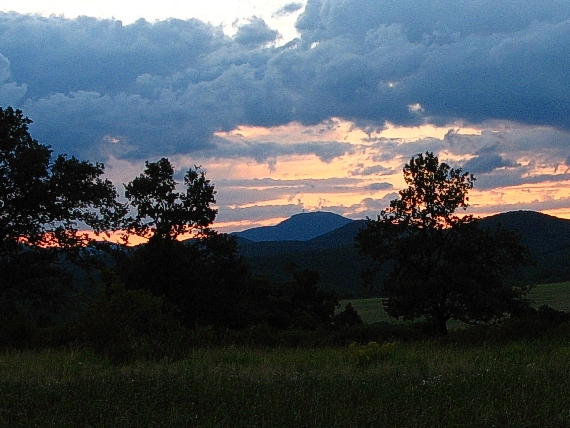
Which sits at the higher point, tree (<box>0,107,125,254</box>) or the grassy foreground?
tree (<box>0,107,125,254</box>)

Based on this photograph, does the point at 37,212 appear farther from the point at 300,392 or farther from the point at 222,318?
the point at 300,392

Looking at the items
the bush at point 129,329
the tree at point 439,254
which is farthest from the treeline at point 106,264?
the tree at point 439,254

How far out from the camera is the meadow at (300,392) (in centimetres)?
796

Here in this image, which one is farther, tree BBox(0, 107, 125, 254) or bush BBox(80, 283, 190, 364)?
tree BBox(0, 107, 125, 254)

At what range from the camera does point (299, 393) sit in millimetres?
9016

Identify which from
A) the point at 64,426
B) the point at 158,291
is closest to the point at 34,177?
the point at 158,291

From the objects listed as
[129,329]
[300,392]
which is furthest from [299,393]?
[129,329]

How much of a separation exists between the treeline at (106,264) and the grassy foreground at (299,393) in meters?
2.75

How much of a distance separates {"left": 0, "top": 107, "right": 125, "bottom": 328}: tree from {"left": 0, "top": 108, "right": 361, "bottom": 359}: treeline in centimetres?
4

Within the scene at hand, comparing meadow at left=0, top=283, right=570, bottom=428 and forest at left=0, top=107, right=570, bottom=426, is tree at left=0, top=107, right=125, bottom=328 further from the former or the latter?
meadow at left=0, top=283, right=570, bottom=428

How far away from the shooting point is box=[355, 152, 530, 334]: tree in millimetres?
34062

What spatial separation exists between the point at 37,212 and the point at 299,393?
73.5ft

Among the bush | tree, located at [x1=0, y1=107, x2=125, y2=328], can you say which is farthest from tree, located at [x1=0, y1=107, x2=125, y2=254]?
the bush

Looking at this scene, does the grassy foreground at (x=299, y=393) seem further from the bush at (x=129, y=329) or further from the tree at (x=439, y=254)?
the tree at (x=439, y=254)
